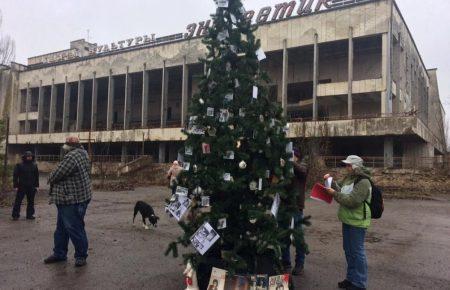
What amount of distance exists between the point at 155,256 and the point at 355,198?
3994 millimetres

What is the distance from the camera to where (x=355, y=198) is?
223 inches

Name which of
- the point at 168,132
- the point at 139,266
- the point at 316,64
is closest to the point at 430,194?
the point at 316,64

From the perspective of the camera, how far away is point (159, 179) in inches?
1340

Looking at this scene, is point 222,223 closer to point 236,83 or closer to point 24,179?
point 236,83

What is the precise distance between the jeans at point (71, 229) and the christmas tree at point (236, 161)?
6.96 ft

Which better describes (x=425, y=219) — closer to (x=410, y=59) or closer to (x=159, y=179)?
(x=159, y=179)

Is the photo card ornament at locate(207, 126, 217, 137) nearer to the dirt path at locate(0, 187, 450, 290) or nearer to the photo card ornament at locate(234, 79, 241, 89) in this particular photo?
the photo card ornament at locate(234, 79, 241, 89)

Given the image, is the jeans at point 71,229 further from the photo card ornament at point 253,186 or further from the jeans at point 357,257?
the jeans at point 357,257

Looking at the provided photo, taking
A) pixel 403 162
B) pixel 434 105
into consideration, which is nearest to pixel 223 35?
pixel 403 162

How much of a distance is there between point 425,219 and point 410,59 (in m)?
34.2

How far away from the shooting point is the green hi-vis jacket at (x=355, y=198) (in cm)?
567

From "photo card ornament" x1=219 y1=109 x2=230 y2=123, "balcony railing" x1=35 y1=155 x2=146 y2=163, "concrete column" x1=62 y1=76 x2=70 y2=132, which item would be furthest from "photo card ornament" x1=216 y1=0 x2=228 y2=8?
"concrete column" x1=62 y1=76 x2=70 y2=132

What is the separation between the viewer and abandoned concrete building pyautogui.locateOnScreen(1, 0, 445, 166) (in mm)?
36344

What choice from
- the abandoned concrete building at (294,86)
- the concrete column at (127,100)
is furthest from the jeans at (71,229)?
the concrete column at (127,100)
